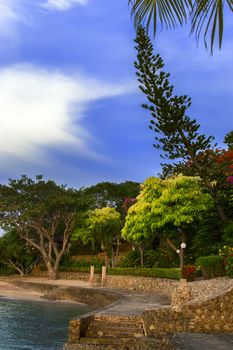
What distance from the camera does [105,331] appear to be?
1223cm

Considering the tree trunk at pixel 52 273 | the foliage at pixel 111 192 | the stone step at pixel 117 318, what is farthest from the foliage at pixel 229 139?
the stone step at pixel 117 318

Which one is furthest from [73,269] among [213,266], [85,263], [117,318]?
[117,318]

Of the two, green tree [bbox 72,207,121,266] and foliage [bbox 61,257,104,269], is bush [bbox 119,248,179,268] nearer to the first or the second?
green tree [bbox 72,207,121,266]

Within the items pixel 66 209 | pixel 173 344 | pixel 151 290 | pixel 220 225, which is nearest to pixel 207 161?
pixel 220 225

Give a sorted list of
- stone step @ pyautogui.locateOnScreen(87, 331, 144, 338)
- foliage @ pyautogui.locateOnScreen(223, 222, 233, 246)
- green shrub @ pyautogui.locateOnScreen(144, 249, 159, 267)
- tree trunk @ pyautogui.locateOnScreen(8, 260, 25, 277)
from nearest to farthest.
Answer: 1. stone step @ pyautogui.locateOnScreen(87, 331, 144, 338)
2. foliage @ pyautogui.locateOnScreen(223, 222, 233, 246)
3. green shrub @ pyautogui.locateOnScreen(144, 249, 159, 267)
4. tree trunk @ pyautogui.locateOnScreen(8, 260, 25, 277)

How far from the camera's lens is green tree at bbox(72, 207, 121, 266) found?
33781 mm

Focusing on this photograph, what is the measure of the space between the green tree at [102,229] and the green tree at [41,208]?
4.10 feet

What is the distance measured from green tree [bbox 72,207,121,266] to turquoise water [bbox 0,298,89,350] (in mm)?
10075

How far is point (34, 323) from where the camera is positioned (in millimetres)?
16500

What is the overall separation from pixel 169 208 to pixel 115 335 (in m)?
13.4

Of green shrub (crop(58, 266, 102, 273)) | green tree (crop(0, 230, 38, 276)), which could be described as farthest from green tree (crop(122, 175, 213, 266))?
green tree (crop(0, 230, 38, 276))

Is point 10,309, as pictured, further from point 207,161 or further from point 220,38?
point 220,38

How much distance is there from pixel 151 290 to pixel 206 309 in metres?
14.3

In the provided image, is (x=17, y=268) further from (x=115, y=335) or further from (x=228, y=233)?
(x=115, y=335)
